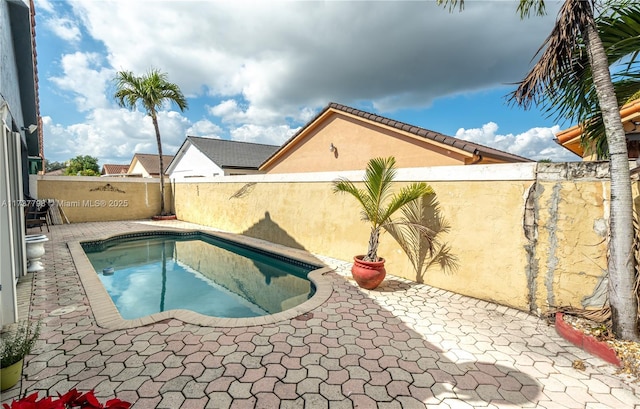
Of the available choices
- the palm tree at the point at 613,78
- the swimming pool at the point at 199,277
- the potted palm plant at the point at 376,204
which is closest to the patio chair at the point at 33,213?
the swimming pool at the point at 199,277

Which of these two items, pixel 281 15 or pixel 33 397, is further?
pixel 281 15

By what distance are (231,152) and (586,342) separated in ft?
91.7

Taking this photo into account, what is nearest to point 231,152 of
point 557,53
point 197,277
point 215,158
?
point 215,158

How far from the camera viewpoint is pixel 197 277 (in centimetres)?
949

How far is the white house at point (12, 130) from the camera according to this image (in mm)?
4586

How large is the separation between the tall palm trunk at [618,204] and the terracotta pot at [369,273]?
389cm

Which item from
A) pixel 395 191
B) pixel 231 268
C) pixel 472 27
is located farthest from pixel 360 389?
pixel 472 27

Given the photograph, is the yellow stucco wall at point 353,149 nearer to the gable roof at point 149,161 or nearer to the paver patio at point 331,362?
the paver patio at point 331,362

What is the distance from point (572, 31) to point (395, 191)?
4.60 m

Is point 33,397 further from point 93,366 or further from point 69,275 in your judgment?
point 69,275

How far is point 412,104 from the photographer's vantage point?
1432 cm

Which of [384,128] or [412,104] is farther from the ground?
[412,104]

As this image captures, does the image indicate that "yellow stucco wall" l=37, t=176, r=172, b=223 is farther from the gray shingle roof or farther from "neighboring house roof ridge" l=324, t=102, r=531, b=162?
"neighboring house roof ridge" l=324, t=102, r=531, b=162

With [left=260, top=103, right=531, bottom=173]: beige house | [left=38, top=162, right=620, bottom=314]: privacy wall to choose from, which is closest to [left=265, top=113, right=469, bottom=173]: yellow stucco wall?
[left=260, top=103, right=531, bottom=173]: beige house
